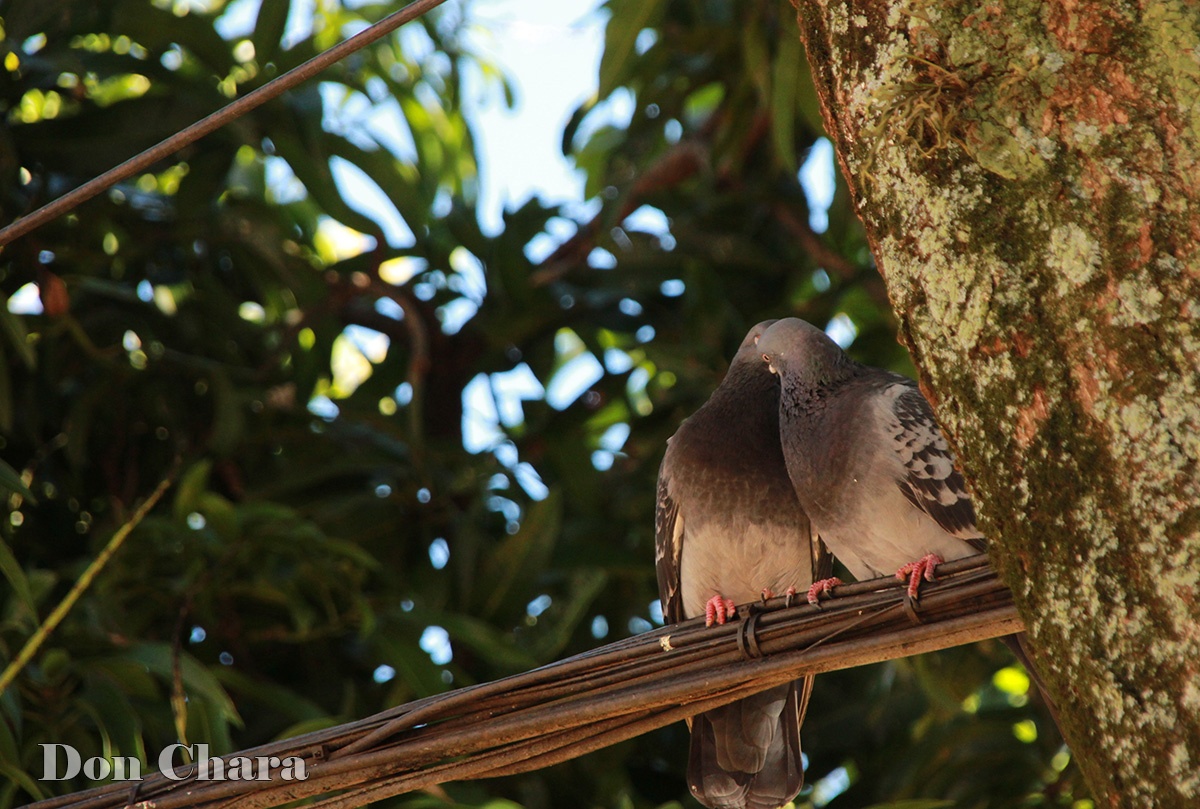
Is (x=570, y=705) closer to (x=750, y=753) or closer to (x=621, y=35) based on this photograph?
(x=750, y=753)

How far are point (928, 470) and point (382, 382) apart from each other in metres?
3.08

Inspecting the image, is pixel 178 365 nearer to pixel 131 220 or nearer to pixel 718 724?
pixel 131 220

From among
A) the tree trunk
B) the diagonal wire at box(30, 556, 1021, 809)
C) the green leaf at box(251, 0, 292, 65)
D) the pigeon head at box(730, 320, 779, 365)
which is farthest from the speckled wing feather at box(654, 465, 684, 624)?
the green leaf at box(251, 0, 292, 65)

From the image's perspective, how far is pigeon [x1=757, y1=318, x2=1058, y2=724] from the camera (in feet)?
7.86

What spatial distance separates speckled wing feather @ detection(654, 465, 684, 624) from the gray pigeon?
1.67 ft

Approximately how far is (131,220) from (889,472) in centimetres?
323

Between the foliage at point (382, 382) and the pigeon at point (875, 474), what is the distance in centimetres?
125

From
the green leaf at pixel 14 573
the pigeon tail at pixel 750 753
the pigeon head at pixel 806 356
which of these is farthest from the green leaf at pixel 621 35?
the green leaf at pixel 14 573

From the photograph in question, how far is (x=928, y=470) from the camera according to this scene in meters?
2.41

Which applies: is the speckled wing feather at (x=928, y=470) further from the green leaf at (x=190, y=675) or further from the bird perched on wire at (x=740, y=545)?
the green leaf at (x=190, y=675)

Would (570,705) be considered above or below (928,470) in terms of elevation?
below

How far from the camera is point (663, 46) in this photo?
4.79 m

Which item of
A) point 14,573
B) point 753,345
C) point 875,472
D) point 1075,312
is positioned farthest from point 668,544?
point 1075,312

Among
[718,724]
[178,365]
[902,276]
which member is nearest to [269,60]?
[178,365]
